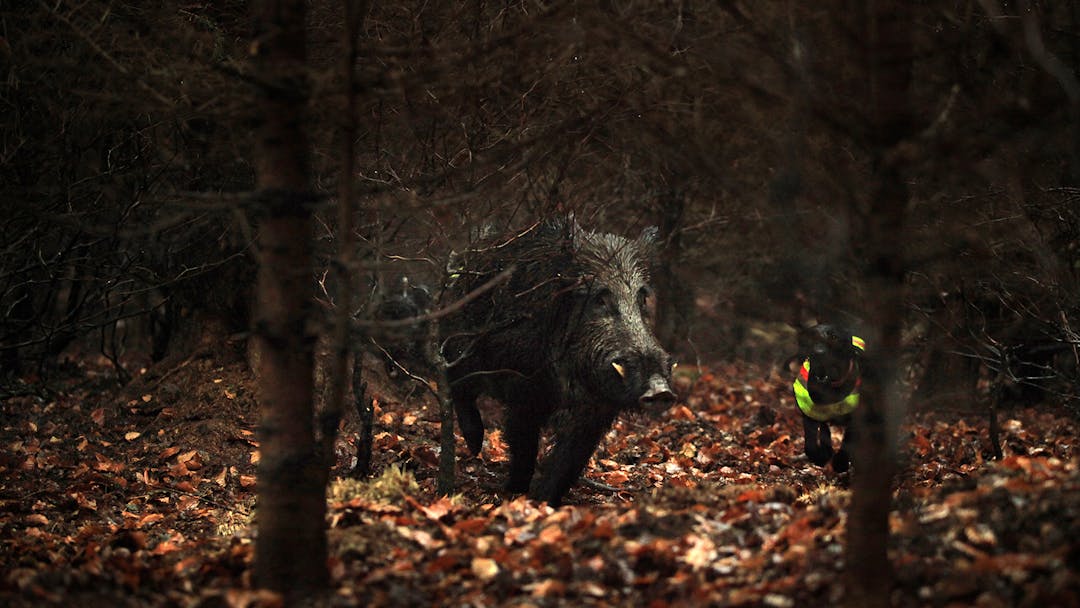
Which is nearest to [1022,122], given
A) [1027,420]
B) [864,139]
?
[864,139]

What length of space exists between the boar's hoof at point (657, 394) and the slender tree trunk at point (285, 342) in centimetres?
318

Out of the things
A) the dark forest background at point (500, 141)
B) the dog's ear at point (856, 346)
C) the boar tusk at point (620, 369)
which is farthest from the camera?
the dog's ear at point (856, 346)

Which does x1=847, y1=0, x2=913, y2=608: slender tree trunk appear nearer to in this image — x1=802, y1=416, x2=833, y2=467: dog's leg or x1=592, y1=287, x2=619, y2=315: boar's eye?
x1=592, y1=287, x2=619, y2=315: boar's eye

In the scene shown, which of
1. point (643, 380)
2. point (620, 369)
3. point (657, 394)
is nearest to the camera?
point (657, 394)

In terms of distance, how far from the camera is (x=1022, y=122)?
12.8ft

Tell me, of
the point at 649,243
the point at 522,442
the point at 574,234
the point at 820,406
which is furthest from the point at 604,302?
the point at 820,406

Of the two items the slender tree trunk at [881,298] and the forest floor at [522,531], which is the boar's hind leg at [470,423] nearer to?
the forest floor at [522,531]

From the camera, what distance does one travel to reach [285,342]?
4051 millimetres

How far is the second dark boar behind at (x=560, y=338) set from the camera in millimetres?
7375

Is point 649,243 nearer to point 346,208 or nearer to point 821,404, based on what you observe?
point 821,404

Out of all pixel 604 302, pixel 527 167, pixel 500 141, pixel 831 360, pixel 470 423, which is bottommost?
pixel 470 423

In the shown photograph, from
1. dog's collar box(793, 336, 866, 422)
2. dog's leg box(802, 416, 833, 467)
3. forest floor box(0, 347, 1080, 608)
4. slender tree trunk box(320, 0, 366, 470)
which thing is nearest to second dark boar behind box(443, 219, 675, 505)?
forest floor box(0, 347, 1080, 608)

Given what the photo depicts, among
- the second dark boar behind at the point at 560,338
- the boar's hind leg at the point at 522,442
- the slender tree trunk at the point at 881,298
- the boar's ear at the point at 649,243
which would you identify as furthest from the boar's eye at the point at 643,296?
the slender tree trunk at the point at 881,298

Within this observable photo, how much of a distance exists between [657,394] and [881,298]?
349cm
